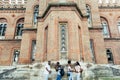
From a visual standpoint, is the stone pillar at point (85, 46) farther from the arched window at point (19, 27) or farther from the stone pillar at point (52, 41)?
the arched window at point (19, 27)

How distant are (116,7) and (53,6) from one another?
14.1 metres

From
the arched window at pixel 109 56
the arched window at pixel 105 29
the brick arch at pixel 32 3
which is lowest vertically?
the arched window at pixel 109 56

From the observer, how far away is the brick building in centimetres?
1587

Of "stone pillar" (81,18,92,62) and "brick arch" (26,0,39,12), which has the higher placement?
"brick arch" (26,0,39,12)

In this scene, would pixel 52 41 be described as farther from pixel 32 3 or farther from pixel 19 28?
pixel 19 28

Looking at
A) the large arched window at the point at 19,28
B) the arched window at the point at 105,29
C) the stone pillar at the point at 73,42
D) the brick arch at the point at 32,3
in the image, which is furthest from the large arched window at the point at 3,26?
the arched window at the point at 105,29

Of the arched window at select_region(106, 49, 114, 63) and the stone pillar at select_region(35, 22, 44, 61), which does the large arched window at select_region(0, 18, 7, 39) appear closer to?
the stone pillar at select_region(35, 22, 44, 61)

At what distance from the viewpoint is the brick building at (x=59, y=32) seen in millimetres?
15867

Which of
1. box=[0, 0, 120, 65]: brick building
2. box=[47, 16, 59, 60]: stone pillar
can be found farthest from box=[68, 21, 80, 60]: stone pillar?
box=[47, 16, 59, 60]: stone pillar

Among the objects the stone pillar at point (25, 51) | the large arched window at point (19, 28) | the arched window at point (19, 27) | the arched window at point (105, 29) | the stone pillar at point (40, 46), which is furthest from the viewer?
the arched window at point (19, 27)

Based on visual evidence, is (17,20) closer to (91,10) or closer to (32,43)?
(32,43)

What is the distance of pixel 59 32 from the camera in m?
16.2

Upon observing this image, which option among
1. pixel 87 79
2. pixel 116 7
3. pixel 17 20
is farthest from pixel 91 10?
pixel 87 79

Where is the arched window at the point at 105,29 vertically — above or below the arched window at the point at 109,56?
above
